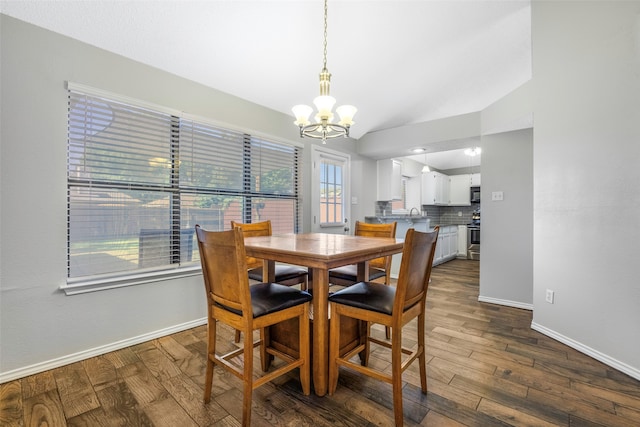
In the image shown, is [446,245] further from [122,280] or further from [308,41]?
[122,280]

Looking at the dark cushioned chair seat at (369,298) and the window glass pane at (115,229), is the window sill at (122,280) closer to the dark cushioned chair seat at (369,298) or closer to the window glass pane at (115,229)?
the window glass pane at (115,229)

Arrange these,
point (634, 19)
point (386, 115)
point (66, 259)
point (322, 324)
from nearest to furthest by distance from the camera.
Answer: point (322, 324) → point (634, 19) → point (66, 259) → point (386, 115)

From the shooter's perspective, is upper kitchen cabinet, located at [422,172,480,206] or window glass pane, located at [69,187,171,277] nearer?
window glass pane, located at [69,187,171,277]

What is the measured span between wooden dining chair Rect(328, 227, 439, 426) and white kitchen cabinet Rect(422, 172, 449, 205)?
5323 millimetres

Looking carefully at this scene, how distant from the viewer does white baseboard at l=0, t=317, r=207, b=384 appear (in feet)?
6.06

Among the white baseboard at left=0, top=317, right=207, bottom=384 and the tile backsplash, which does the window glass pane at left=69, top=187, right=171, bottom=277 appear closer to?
the white baseboard at left=0, top=317, right=207, bottom=384

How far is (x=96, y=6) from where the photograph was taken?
6.33 ft

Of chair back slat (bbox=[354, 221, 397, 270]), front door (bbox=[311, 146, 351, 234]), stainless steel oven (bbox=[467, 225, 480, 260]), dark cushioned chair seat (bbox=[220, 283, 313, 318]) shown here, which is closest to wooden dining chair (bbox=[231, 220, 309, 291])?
dark cushioned chair seat (bbox=[220, 283, 313, 318])

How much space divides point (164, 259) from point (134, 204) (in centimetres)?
54

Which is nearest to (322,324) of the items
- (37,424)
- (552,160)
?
(37,424)

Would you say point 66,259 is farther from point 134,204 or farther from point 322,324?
point 322,324

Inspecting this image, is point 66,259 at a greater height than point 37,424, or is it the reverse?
point 66,259

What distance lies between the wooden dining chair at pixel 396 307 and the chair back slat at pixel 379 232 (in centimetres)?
83

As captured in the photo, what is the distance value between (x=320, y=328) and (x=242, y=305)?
47cm
